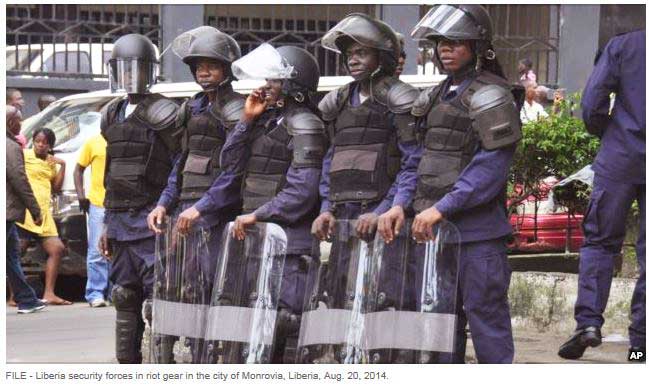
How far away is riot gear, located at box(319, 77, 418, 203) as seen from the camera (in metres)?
7.36

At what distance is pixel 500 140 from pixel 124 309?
2.49m

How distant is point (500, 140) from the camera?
6.68 metres

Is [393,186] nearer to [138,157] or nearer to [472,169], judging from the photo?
[472,169]

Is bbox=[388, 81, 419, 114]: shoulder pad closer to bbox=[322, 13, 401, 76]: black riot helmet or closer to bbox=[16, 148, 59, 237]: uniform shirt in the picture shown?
bbox=[322, 13, 401, 76]: black riot helmet

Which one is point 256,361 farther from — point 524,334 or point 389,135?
point 524,334

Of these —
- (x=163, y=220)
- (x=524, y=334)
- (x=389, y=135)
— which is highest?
(x=389, y=135)

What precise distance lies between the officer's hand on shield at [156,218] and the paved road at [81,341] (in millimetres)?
1061

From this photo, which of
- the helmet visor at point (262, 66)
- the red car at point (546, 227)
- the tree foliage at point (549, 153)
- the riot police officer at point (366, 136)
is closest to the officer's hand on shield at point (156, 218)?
the helmet visor at point (262, 66)

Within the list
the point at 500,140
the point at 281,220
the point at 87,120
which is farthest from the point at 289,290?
the point at 87,120

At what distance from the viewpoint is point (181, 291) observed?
7.92 metres

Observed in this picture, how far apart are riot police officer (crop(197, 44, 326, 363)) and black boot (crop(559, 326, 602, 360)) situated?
1252mm

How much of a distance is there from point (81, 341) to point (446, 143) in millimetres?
3866

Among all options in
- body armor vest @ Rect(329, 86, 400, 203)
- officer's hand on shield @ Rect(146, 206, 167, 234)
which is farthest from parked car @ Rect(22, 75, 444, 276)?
body armor vest @ Rect(329, 86, 400, 203)

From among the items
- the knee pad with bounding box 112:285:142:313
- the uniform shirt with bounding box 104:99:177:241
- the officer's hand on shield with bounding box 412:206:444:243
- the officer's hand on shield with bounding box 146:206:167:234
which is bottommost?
the knee pad with bounding box 112:285:142:313
